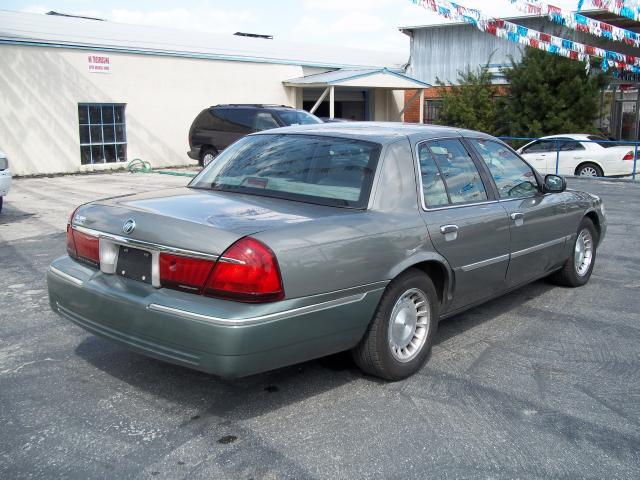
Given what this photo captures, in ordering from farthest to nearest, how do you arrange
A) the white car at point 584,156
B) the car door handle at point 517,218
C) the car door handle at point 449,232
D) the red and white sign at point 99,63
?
→ 1. the red and white sign at point 99,63
2. the white car at point 584,156
3. the car door handle at point 517,218
4. the car door handle at point 449,232

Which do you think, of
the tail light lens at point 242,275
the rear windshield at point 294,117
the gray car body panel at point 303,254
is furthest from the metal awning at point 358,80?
the tail light lens at point 242,275

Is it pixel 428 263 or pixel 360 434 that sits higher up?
pixel 428 263

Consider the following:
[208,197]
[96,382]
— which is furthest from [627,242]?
[96,382]

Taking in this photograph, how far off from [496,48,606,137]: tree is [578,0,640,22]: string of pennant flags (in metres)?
9.23

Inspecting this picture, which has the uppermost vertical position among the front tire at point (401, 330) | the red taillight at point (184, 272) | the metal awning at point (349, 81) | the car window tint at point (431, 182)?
the metal awning at point (349, 81)

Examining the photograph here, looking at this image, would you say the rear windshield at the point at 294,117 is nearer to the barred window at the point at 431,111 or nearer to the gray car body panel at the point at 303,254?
the gray car body panel at the point at 303,254

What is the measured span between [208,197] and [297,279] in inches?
43.2

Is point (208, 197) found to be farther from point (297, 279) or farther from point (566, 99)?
point (566, 99)

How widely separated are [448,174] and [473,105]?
22903 millimetres

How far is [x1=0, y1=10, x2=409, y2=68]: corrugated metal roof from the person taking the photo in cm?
1953

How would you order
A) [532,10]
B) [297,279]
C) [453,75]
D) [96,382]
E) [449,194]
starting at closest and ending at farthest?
[297,279] < [96,382] < [449,194] < [532,10] < [453,75]

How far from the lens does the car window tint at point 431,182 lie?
4.53 meters

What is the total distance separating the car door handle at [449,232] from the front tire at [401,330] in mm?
322

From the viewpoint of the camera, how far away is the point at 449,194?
4734 mm
